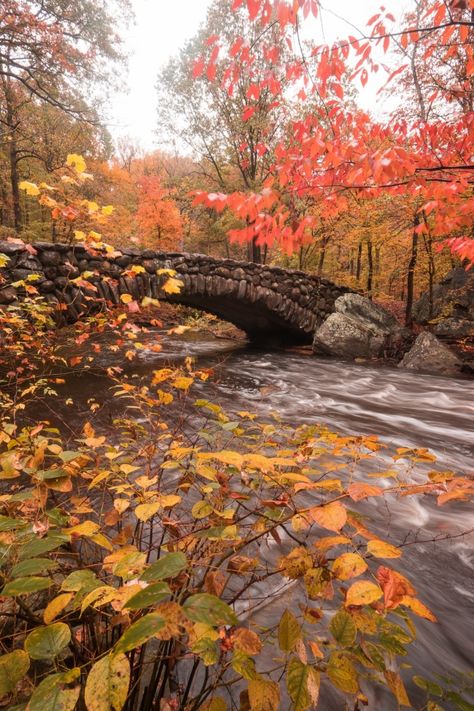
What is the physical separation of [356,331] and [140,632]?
9533mm

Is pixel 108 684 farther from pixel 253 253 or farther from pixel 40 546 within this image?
pixel 253 253

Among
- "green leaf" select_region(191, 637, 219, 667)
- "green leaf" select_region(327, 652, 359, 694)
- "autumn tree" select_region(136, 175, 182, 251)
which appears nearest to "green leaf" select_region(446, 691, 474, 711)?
"green leaf" select_region(327, 652, 359, 694)

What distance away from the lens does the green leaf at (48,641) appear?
629 mm

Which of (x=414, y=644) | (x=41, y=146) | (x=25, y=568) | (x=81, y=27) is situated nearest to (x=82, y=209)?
(x=25, y=568)

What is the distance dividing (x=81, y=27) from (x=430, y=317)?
12079 mm

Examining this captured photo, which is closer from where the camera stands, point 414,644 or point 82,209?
point 414,644

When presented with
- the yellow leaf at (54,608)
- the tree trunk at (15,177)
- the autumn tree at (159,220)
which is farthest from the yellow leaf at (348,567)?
the autumn tree at (159,220)

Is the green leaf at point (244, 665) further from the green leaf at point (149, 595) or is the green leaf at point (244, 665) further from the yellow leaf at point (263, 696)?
the green leaf at point (149, 595)

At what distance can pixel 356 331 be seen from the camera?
9398mm

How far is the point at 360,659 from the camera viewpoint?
751 mm

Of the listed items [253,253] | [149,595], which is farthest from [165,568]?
[253,253]

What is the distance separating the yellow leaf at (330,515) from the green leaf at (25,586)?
0.56 metres

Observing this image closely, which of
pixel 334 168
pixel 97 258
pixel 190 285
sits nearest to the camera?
pixel 334 168

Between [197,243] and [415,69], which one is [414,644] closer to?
[415,69]
